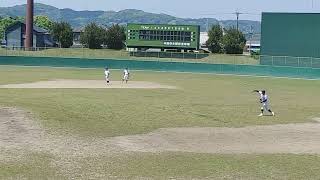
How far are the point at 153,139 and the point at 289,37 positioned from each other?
2504 inches

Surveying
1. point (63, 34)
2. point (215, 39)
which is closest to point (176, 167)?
point (215, 39)

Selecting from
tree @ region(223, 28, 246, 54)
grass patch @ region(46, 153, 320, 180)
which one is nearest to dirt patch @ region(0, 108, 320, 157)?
grass patch @ region(46, 153, 320, 180)

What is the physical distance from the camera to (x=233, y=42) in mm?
103438

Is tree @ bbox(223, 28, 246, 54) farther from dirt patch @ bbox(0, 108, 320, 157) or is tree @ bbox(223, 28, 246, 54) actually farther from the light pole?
dirt patch @ bbox(0, 108, 320, 157)

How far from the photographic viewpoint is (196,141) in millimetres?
22094

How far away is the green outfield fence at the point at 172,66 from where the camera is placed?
7489cm

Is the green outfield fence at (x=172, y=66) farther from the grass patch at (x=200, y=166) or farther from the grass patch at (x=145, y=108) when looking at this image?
the grass patch at (x=200, y=166)

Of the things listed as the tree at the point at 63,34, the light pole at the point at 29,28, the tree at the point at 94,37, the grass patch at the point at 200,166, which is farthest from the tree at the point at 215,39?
the grass patch at the point at 200,166

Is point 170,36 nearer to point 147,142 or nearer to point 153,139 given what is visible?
point 153,139

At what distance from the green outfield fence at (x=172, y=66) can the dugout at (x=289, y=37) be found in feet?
8.81

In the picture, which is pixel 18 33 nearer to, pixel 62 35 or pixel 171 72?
pixel 62 35

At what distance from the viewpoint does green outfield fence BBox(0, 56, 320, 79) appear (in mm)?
74887

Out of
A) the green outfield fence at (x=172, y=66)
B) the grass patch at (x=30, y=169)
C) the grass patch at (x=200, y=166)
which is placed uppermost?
the green outfield fence at (x=172, y=66)

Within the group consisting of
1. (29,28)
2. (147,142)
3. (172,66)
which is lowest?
(147,142)
